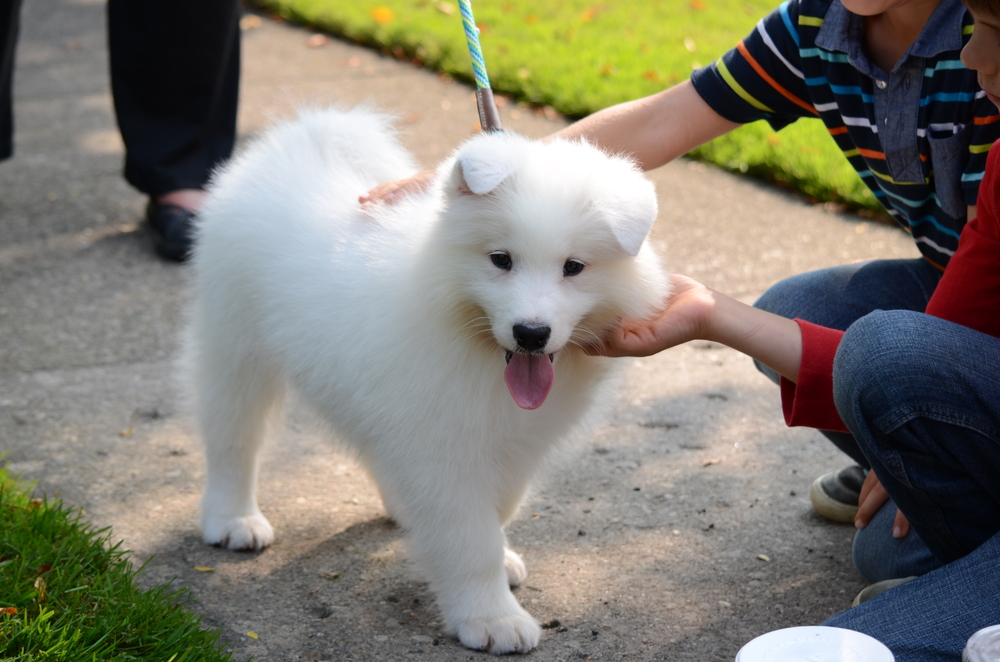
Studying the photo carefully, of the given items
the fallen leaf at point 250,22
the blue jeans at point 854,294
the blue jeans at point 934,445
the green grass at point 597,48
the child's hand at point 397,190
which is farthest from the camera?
the fallen leaf at point 250,22

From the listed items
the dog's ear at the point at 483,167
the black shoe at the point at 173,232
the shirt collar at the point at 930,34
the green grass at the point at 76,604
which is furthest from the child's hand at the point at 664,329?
the black shoe at the point at 173,232

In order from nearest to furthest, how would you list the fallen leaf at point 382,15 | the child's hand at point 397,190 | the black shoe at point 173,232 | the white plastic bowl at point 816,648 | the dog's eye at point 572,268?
1. the white plastic bowl at point 816,648
2. the dog's eye at point 572,268
3. the child's hand at point 397,190
4. the black shoe at point 173,232
5. the fallen leaf at point 382,15

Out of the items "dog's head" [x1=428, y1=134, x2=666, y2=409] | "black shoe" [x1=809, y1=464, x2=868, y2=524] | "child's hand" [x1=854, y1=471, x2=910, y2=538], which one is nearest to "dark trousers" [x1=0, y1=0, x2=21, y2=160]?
"dog's head" [x1=428, y1=134, x2=666, y2=409]

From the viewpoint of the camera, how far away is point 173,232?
185 inches

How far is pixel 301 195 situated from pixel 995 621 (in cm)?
196

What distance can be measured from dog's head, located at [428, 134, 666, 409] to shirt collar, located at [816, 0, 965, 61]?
0.72 m

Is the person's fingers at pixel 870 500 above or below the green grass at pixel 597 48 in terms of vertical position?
above

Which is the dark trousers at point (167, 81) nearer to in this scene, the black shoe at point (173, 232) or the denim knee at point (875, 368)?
the black shoe at point (173, 232)

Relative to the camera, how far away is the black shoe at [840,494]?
9.16ft

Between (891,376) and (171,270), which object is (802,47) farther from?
(171,270)

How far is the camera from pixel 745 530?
2.83 metres

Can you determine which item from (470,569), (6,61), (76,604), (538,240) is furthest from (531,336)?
(6,61)

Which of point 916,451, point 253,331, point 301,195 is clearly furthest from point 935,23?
point 253,331

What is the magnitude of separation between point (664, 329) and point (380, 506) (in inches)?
48.8
